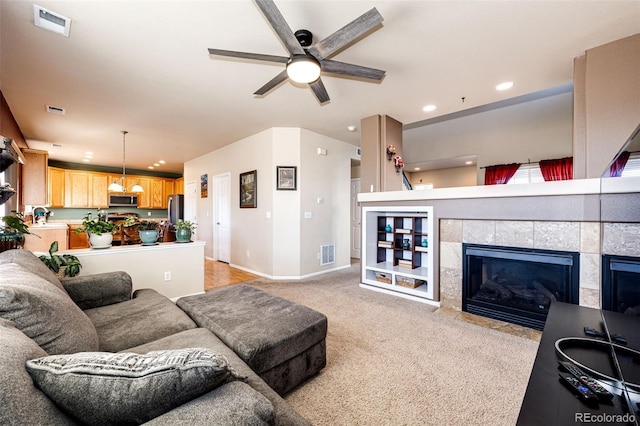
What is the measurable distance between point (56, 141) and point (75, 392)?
22.1 ft

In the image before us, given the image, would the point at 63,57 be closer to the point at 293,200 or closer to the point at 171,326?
the point at 171,326

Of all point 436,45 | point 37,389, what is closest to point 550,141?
point 436,45

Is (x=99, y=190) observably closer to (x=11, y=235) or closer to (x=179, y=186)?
(x=179, y=186)

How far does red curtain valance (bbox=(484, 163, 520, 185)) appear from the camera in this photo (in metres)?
4.76

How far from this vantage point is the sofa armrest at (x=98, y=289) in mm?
1931

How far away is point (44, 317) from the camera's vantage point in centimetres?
99

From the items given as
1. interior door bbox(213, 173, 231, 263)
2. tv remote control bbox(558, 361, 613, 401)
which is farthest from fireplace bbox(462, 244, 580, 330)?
interior door bbox(213, 173, 231, 263)

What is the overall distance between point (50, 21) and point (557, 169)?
636 centimetres

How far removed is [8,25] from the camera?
2016 millimetres

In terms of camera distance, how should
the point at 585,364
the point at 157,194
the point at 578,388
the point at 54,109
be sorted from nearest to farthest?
the point at 578,388, the point at 585,364, the point at 54,109, the point at 157,194

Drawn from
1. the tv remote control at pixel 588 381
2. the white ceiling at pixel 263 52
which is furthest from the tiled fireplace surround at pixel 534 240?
the white ceiling at pixel 263 52

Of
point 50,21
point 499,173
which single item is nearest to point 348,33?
point 50,21

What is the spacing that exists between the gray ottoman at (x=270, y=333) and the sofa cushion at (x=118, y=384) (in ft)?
2.45

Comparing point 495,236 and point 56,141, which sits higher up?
point 56,141
